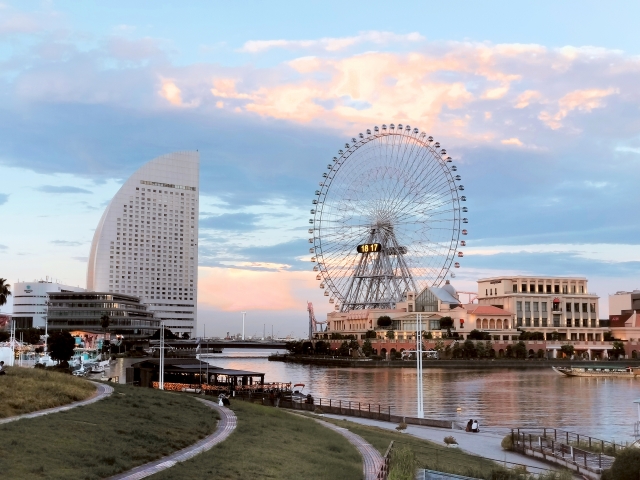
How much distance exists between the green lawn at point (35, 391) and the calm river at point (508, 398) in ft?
138

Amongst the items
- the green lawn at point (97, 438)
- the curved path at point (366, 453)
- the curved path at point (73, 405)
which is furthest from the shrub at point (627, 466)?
the curved path at point (73, 405)

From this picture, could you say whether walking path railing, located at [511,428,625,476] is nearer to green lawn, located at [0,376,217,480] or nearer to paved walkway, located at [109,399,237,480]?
paved walkway, located at [109,399,237,480]

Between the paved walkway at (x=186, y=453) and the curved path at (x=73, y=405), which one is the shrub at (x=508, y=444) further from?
the curved path at (x=73, y=405)

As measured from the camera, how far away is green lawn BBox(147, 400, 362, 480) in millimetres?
28047

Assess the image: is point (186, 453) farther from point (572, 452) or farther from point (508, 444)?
point (508, 444)

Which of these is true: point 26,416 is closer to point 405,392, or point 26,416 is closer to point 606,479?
point 606,479

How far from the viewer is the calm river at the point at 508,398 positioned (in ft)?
249

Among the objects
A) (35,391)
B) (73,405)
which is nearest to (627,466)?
(73,405)

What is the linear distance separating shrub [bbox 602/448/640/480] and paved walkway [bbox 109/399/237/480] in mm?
17153

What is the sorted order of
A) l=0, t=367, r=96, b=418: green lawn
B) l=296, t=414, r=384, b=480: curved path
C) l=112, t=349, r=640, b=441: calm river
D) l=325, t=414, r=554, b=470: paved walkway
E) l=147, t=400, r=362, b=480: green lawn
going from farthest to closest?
l=112, t=349, r=640, b=441: calm river, l=325, t=414, r=554, b=470: paved walkway, l=0, t=367, r=96, b=418: green lawn, l=296, t=414, r=384, b=480: curved path, l=147, t=400, r=362, b=480: green lawn

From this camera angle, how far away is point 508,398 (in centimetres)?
10281

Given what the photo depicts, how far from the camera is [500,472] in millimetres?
32750

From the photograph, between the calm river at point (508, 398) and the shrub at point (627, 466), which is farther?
the calm river at point (508, 398)

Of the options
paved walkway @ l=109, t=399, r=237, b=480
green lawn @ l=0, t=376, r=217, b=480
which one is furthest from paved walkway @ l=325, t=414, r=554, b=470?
green lawn @ l=0, t=376, r=217, b=480
